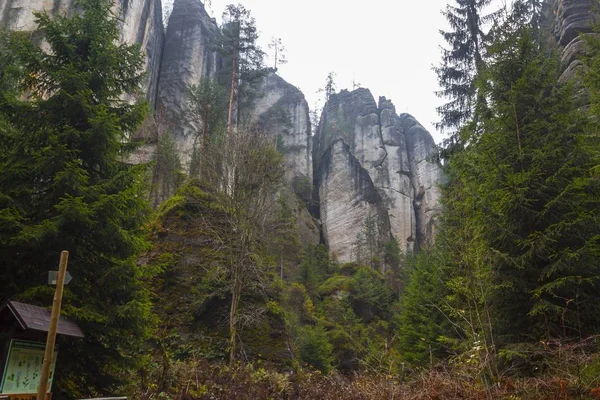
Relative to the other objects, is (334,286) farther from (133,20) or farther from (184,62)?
(184,62)

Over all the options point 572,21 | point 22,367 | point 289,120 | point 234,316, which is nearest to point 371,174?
point 289,120

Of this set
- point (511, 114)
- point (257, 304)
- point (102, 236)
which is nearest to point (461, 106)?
point (511, 114)

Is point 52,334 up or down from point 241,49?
down

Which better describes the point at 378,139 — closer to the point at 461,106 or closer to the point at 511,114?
the point at 461,106

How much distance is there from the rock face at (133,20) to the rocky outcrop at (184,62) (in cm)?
108

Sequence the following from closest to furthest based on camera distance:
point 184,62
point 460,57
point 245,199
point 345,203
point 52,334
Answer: point 52,334
point 245,199
point 460,57
point 184,62
point 345,203

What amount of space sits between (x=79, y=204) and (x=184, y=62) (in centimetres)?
4115

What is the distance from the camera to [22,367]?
6234 millimetres

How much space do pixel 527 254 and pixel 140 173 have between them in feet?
26.4

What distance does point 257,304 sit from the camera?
15.3 meters

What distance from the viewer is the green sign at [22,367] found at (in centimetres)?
594

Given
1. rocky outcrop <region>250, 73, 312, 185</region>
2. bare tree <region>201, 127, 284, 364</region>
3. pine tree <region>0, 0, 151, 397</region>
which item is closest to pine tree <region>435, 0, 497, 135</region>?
bare tree <region>201, 127, 284, 364</region>

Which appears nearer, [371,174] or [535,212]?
[535,212]

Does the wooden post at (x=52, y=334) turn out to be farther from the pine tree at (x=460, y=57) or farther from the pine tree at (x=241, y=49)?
the pine tree at (x=241, y=49)
